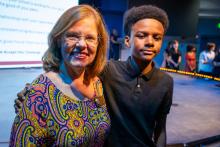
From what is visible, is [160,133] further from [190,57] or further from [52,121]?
[190,57]

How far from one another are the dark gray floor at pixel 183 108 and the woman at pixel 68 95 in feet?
4.35

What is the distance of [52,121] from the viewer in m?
0.88

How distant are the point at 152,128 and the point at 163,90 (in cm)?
18

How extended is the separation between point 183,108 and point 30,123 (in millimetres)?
3083

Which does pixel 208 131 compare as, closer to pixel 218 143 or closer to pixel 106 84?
pixel 218 143

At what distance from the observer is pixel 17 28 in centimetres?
317

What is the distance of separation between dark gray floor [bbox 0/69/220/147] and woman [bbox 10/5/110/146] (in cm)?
133

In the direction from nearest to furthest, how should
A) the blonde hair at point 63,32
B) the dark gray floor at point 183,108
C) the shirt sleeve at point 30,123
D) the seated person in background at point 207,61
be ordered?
the shirt sleeve at point 30,123 → the blonde hair at point 63,32 → the dark gray floor at point 183,108 → the seated person in background at point 207,61

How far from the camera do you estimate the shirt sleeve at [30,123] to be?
2.79 ft

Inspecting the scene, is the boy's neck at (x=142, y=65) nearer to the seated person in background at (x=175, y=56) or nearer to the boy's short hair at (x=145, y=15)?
the boy's short hair at (x=145, y=15)

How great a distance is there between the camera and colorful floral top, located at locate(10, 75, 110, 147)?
0.85m

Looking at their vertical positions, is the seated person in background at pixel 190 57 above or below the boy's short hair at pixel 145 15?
below

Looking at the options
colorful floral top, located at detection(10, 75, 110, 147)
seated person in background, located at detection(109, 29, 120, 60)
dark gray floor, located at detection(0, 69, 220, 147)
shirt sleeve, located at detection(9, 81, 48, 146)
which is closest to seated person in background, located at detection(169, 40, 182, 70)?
dark gray floor, located at detection(0, 69, 220, 147)

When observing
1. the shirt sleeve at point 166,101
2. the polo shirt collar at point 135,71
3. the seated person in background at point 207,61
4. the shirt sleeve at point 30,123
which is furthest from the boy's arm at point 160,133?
the seated person in background at point 207,61
